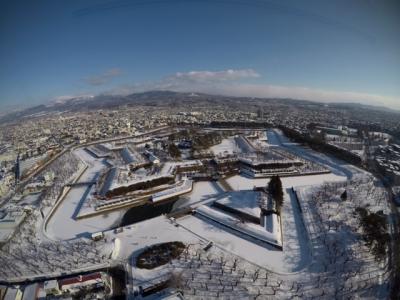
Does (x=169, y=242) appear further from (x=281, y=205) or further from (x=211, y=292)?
(x=281, y=205)

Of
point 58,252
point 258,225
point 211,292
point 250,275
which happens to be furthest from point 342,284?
point 58,252

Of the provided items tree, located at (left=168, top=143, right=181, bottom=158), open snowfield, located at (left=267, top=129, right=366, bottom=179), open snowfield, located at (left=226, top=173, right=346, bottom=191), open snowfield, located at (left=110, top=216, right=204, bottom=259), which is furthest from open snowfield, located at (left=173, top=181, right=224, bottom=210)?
open snowfield, located at (left=267, top=129, right=366, bottom=179)

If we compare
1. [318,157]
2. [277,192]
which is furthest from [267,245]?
[318,157]

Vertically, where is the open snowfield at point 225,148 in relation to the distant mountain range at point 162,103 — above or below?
below

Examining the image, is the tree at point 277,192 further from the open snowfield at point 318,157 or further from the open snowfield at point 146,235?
the open snowfield at point 318,157

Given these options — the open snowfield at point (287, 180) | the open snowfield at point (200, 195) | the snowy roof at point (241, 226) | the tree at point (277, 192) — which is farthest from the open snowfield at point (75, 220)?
the tree at point (277, 192)

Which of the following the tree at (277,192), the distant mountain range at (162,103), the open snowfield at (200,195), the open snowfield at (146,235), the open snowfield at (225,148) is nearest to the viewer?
the open snowfield at (146,235)

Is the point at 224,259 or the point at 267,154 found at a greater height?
the point at 267,154

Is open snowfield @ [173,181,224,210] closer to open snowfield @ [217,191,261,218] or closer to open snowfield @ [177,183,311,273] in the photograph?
open snowfield @ [217,191,261,218]
